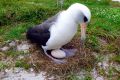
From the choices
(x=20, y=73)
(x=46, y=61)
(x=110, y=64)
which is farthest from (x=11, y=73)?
(x=110, y=64)

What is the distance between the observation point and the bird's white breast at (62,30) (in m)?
6.76

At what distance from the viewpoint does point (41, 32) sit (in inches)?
282

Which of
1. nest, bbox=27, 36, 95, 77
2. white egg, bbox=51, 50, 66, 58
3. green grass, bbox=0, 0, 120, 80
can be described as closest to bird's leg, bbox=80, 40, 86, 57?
nest, bbox=27, 36, 95, 77

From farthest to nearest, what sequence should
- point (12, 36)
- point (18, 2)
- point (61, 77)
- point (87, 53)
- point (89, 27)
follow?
point (18, 2), point (89, 27), point (12, 36), point (87, 53), point (61, 77)

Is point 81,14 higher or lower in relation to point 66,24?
higher

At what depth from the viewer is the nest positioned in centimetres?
695

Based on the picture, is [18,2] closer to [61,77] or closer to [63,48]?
[63,48]

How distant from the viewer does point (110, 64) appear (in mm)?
7387

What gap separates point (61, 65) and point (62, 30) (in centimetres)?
62

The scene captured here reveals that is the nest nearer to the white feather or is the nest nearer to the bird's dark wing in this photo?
the bird's dark wing

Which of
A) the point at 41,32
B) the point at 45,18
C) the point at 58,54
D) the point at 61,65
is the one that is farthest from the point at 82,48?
the point at 45,18

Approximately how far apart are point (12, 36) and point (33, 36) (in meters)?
0.72

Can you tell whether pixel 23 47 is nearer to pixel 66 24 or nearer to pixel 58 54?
pixel 58 54

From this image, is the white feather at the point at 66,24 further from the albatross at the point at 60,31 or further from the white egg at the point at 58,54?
the white egg at the point at 58,54
